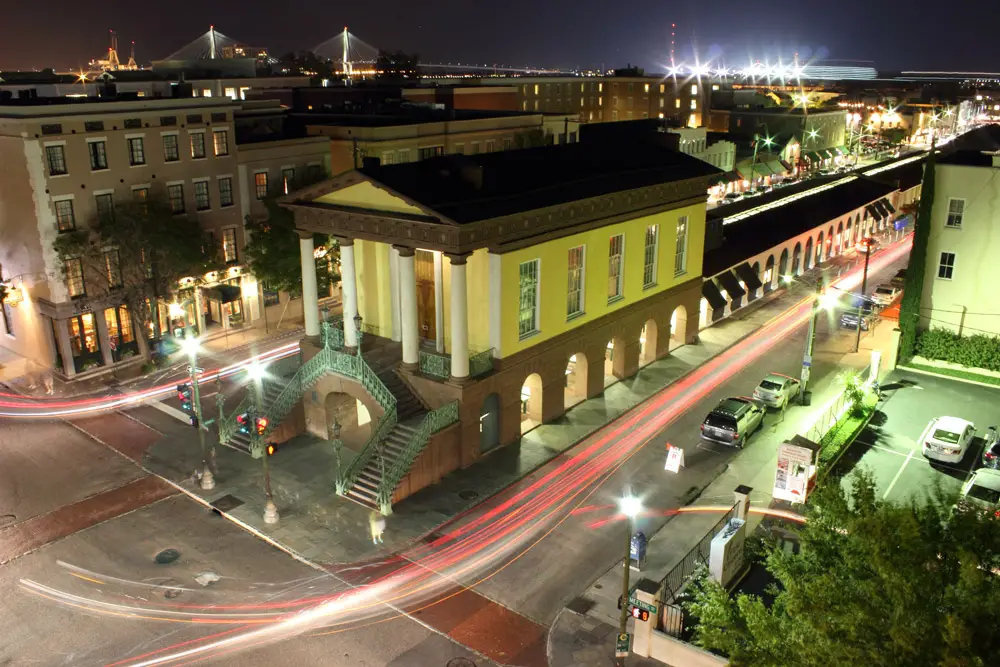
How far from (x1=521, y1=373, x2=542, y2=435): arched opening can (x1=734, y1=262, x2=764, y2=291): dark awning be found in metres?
21.4

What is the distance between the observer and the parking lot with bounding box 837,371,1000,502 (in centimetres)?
Result: 2900

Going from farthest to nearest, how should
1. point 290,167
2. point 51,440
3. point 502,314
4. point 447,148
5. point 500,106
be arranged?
1. point 500,106
2. point 447,148
3. point 290,167
4. point 51,440
5. point 502,314

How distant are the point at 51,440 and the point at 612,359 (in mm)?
24777

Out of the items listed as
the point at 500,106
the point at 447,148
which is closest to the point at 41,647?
the point at 447,148

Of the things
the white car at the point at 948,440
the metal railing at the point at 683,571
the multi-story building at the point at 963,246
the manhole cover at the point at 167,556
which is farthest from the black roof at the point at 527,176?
the white car at the point at 948,440

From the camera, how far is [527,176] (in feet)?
107

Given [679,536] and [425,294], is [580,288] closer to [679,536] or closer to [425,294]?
[425,294]

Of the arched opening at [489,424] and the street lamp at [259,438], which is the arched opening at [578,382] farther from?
the street lamp at [259,438]

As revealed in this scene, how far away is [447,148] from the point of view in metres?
54.2

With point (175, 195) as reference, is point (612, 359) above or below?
below

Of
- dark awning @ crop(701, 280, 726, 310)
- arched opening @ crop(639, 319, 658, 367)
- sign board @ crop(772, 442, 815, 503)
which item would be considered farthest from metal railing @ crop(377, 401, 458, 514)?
dark awning @ crop(701, 280, 726, 310)

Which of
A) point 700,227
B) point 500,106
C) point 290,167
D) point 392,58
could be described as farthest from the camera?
point 392,58

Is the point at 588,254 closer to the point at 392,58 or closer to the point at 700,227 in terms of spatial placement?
the point at 700,227

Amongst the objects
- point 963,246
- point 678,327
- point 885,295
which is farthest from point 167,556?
point 885,295
